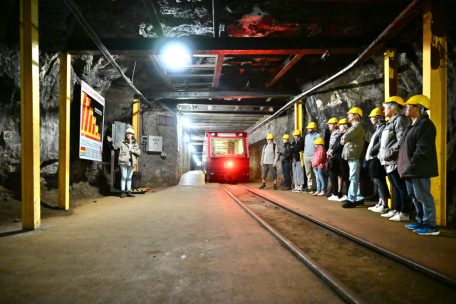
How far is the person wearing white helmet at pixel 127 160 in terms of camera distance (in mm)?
8023

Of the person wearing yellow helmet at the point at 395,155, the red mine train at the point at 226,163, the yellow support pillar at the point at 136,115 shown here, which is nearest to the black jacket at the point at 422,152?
the person wearing yellow helmet at the point at 395,155

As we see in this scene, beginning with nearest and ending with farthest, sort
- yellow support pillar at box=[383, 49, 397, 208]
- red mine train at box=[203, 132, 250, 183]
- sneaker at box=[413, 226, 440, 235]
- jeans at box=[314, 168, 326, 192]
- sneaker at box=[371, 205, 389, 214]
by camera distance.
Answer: sneaker at box=[413, 226, 440, 235], sneaker at box=[371, 205, 389, 214], yellow support pillar at box=[383, 49, 397, 208], jeans at box=[314, 168, 326, 192], red mine train at box=[203, 132, 250, 183]

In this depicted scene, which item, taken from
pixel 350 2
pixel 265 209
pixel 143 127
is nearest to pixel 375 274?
pixel 265 209

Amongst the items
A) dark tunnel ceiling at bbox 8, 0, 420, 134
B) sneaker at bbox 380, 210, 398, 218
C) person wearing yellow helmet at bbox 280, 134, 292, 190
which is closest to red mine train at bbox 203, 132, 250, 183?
person wearing yellow helmet at bbox 280, 134, 292, 190

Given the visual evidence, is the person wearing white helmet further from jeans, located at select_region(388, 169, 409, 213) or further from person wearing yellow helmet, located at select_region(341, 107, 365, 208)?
jeans, located at select_region(388, 169, 409, 213)

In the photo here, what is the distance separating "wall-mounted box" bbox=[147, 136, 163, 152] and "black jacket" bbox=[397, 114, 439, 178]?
32.6ft

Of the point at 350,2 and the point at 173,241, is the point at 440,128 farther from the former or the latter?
the point at 173,241

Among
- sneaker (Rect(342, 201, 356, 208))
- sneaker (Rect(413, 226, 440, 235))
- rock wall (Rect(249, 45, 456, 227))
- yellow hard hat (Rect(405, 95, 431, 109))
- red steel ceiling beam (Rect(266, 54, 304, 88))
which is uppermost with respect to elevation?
red steel ceiling beam (Rect(266, 54, 304, 88))

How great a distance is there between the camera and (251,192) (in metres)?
9.18

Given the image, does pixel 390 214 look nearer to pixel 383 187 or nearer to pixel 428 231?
pixel 383 187

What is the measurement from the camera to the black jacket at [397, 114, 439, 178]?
370 cm

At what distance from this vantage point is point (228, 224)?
438 cm

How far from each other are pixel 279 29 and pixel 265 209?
4.30 m

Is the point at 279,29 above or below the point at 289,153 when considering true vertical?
above
